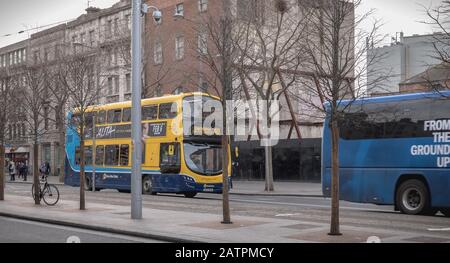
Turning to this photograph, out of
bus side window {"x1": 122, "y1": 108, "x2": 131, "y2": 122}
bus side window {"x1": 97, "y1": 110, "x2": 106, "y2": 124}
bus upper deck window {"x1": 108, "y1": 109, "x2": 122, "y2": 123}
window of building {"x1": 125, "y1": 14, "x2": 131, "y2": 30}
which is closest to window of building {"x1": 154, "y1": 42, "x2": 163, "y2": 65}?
window of building {"x1": 125, "y1": 14, "x2": 131, "y2": 30}

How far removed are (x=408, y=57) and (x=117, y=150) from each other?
37619 millimetres

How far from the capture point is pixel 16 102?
29328mm

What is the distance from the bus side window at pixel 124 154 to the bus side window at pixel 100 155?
187 centimetres

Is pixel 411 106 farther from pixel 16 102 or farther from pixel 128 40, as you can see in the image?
pixel 128 40

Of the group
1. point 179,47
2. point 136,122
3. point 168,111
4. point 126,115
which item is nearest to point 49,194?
point 168,111

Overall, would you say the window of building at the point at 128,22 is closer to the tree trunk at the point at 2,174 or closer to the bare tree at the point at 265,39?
the bare tree at the point at 265,39

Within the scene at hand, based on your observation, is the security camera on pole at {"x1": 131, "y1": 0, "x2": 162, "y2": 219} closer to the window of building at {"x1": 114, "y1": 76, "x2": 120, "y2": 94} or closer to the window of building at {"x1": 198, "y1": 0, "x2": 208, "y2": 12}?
the window of building at {"x1": 198, "y1": 0, "x2": 208, "y2": 12}

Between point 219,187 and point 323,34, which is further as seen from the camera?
point 219,187

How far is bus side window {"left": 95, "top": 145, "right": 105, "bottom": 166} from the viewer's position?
1277 inches

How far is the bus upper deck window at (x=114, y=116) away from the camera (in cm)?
3119

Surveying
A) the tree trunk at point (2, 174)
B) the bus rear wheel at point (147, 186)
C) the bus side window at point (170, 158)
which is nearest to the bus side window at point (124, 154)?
the bus rear wheel at point (147, 186)

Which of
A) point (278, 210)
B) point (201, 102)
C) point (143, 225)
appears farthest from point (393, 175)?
point (201, 102)

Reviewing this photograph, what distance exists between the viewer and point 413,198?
62.1 ft
